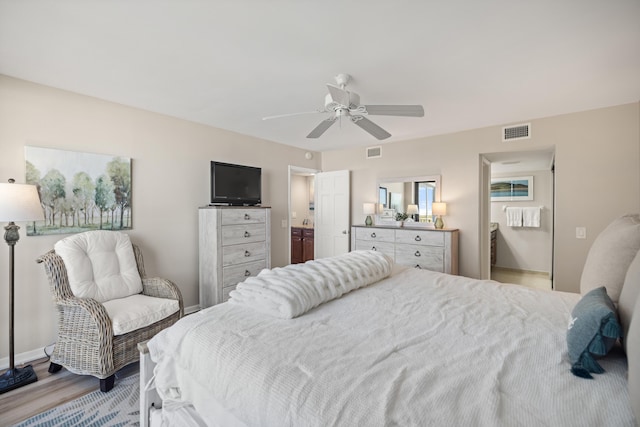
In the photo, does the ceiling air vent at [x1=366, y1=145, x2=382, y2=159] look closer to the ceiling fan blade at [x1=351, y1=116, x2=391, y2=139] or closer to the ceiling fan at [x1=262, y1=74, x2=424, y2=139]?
the ceiling fan blade at [x1=351, y1=116, x2=391, y2=139]

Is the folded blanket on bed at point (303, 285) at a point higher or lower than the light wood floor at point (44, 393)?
higher

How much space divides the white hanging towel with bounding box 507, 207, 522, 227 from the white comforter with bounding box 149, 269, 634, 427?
4.79 m

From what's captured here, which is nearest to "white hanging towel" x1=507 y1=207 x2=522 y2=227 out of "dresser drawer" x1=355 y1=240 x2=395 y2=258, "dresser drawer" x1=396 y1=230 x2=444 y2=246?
"dresser drawer" x1=396 y1=230 x2=444 y2=246

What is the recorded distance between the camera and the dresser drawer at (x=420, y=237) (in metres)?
3.83

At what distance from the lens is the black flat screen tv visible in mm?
3611

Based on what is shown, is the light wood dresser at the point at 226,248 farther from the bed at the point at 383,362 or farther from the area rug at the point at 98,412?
the bed at the point at 383,362

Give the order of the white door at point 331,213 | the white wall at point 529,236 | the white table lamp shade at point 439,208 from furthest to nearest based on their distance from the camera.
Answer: the white wall at point 529,236 < the white door at point 331,213 < the white table lamp shade at point 439,208

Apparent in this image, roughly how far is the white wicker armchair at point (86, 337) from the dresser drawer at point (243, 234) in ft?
4.17

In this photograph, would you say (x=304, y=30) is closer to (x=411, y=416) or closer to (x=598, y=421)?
(x=411, y=416)

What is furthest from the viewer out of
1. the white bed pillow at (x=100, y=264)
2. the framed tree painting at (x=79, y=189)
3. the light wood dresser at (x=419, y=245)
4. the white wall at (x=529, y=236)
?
the white wall at (x=529, y=236)

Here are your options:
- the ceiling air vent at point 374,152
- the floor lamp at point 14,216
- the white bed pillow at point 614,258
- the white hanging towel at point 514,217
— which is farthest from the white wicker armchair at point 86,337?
the white hanging towel at point 514,217

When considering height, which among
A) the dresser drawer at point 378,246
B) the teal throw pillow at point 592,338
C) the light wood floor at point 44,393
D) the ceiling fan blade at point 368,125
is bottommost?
the light wood floor at point 44,393

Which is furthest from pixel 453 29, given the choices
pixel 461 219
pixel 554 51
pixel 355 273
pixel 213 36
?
pixel 461 219

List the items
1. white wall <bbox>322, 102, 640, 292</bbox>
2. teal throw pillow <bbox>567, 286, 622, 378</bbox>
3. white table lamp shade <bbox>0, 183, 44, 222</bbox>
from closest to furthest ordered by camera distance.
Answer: teal throw pillow <bbox>567, 286, 622, 378</bbox>
white table lamp shade <bbox>0, 183, 44, 222</bbox>
white wall <bbox>322, 102, 640, 292</bbox>
